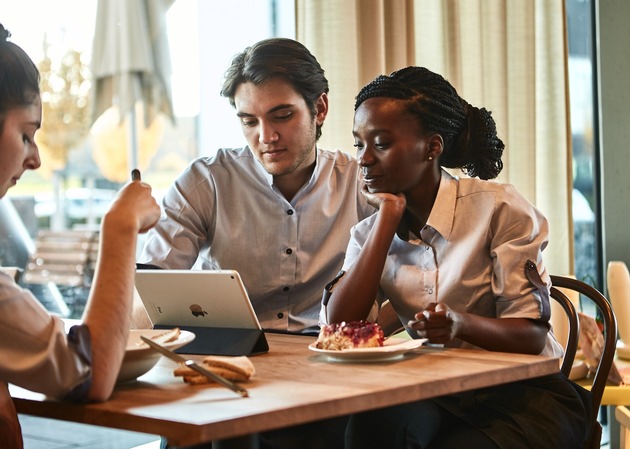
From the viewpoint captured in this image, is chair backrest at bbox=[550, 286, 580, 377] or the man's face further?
the man's face

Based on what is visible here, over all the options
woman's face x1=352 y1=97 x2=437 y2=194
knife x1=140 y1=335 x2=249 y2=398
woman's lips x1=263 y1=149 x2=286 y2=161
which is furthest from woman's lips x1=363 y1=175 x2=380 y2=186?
knife x1=140 y1=335 x2=249 y2=398

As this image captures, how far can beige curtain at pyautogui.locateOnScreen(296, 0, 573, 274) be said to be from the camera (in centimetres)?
354

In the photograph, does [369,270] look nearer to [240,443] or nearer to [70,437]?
[240,443]

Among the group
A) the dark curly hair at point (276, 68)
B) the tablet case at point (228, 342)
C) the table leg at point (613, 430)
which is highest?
the dark curly hair at point (276, 68)

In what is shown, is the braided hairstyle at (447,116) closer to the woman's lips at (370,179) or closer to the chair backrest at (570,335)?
the woman's lips at (370,179)

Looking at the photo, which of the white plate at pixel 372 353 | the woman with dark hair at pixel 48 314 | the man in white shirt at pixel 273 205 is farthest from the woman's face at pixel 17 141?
the man in white shirt at pixel 273 205

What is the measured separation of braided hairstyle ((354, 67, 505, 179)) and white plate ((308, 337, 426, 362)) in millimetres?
696

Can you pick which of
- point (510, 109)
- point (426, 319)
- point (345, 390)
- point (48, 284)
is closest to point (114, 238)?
point (345, 390)

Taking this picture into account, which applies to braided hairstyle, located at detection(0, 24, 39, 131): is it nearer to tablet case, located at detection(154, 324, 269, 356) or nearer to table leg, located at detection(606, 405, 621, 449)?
tablet case, located at detection(154, 324, 269, 356)

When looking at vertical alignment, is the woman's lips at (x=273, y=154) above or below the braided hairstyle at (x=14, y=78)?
below

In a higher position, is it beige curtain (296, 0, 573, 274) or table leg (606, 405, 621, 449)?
beige curtain (296, 0, 573, 274)

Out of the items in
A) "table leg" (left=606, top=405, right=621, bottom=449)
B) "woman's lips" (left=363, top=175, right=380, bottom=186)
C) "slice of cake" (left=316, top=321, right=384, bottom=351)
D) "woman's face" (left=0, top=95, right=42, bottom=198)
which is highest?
"woman's face" (left=0, top=95, right=42, bottom=198)

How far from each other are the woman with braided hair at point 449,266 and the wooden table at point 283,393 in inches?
5.8

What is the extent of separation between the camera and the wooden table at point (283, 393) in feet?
4.53
